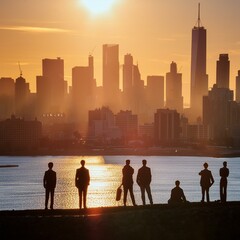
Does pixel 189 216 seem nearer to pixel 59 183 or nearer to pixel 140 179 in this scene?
pixel 140 179

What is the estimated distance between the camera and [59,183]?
105938 mm

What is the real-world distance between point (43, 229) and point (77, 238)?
0.88m

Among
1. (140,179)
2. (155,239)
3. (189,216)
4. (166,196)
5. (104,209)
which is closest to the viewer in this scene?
(155,239)

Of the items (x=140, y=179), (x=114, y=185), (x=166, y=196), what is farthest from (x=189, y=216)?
(x=114, y=185)

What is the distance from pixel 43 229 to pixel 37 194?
58.6m

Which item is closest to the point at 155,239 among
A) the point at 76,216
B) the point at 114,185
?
the point at 76,216

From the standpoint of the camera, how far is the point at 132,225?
74.4 feet

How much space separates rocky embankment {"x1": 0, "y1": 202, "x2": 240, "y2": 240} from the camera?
22.2 metres

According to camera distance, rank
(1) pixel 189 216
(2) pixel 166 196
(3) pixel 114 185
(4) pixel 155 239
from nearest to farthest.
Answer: (4) pixel 155 239
(1) pixel 189 216
(2) pixel 166 196
(3) pixel 114 185

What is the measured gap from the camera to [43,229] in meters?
22.5

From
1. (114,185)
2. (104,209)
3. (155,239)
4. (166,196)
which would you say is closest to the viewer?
(155,239)

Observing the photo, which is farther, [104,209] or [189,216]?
[104,209]

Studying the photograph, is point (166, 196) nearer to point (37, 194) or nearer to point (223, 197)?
point (37, 194)

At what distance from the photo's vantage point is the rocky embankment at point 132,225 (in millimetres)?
22156
